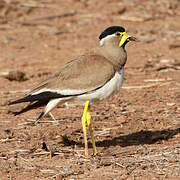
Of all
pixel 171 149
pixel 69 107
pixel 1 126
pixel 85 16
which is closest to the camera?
pixel 171 149

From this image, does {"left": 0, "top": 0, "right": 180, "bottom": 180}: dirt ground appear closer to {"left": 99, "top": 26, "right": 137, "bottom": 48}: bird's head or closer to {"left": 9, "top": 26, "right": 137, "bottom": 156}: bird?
{"left": 9, "top": 26, "right": 137, "bottom": 156}: bird

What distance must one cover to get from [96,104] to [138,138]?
1.54m

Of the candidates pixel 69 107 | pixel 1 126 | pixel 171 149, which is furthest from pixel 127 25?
pixel 171 149

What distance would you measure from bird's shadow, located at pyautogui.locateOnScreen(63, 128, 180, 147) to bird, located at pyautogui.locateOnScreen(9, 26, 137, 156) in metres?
0.45

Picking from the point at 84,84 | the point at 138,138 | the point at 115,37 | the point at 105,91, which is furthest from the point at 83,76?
the point at 138,138

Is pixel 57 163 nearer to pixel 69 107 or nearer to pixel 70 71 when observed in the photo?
pixel 70 71

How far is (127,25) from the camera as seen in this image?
1428 cm

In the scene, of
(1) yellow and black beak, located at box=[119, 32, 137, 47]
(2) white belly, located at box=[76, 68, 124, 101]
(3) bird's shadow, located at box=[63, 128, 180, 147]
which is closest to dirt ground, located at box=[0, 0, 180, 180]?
(3) bird's shadow, located at box=[63, 128, 180, 147]

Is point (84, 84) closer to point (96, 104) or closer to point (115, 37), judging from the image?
point (115, 37)

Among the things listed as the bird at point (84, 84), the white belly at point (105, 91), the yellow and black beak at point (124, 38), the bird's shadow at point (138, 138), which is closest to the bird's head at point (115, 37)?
the yellow and black beak at point (124, 38)

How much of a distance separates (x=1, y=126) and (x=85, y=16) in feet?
22.9

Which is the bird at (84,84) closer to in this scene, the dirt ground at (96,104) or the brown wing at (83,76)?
the brown wing at (83,76)

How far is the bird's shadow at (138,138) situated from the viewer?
25.5ft

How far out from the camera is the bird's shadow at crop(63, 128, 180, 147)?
25.5ft
